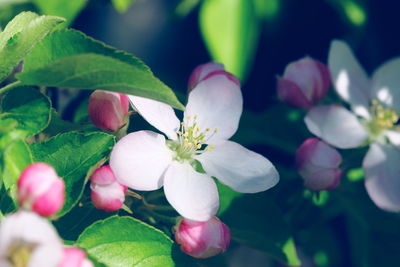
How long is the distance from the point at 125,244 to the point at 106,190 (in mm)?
69

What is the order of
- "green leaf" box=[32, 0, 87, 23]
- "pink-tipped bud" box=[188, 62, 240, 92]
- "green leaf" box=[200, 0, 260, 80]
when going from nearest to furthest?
"pink-tipped bud" box=[188, 62, 240, 92], "green leaf" box=[32, 0, 87, 23], "green leaf" box=[200, 0, 260, 80]

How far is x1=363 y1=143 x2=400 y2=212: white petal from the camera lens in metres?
0.97

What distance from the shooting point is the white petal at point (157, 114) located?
0.84m

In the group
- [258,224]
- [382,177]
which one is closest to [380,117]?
[382,177]

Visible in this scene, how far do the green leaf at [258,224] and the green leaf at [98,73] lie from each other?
31 centimetres

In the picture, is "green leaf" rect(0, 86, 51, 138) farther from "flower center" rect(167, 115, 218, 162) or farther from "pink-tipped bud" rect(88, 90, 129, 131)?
"flower center" rect(167, 115, 218, 162)

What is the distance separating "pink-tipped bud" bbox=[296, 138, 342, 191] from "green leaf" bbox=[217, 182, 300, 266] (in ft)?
0.27

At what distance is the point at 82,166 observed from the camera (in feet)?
2.33

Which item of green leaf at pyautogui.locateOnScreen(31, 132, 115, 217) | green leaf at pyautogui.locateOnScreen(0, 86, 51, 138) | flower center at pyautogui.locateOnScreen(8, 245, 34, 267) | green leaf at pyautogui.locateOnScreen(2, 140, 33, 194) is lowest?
flower center at pyautogui.locateOnScreen(8, 245, 34, 267)

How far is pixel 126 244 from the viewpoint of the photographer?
714 mm

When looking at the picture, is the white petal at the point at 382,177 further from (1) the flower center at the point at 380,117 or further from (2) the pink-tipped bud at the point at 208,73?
(2) the pink-tipped bud at the point at 208,73

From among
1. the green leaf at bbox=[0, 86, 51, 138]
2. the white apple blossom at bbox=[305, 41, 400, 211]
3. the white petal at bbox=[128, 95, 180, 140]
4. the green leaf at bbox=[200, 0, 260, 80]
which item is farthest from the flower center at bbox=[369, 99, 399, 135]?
the green leaf at bbox=[0, 86, 51, 138]

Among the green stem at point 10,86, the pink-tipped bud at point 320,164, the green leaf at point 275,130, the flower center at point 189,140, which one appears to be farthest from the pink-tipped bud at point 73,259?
the green leaf at point 275,130

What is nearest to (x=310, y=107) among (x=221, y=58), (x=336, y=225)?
(x=221, y=58)
